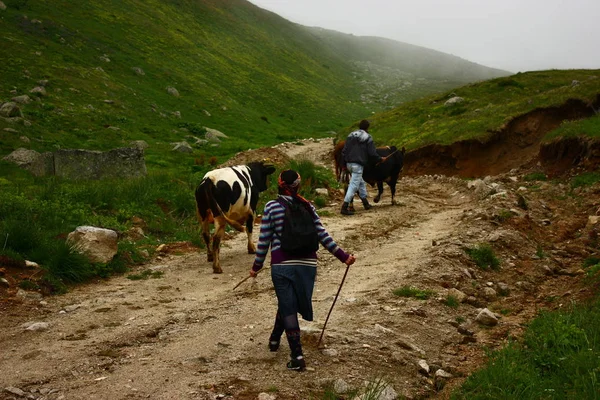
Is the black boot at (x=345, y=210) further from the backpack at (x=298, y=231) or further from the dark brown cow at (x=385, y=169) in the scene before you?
the backpack at (x=298, y=231)

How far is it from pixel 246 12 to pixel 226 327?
9722cm

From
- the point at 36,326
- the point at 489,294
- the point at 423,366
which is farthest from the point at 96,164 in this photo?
the point at 423,366

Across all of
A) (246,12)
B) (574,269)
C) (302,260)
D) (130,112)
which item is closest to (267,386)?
(302,260)

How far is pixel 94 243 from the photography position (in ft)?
34.1

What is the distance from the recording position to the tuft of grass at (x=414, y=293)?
8.52 meters

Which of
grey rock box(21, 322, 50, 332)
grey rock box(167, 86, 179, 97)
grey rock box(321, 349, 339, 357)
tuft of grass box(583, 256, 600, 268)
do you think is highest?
grey rock box(167, 86, 179, 97)

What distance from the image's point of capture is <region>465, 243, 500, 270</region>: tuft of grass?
10383 mm

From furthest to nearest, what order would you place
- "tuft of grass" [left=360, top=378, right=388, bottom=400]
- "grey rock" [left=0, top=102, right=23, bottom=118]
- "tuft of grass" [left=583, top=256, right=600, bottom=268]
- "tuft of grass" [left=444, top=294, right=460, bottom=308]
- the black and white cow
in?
"grey rock" [left=0, top=102, right=23, bottom=118], the black and white cow, "tuft of grass" [left=583, top=256, right=600, bottom=268], "tuft of grass" [left=444, top=294, right=460, bottom=308], "tuft of grass" [left=360, top=378, right=388, bottom=400]

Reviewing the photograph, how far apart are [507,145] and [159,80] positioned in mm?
30240

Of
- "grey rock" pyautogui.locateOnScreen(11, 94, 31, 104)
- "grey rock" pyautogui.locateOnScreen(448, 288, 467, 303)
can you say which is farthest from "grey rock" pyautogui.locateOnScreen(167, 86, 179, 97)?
"grey rock" pyautogui.locateOnScreen(448, 288, 467, 303)

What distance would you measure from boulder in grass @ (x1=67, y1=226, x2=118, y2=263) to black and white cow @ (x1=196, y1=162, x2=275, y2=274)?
1898 millimetres

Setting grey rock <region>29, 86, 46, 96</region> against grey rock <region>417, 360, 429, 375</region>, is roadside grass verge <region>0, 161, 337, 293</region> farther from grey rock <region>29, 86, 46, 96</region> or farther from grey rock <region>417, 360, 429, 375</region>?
grey rock <region>29, 86, 46, 96</region>

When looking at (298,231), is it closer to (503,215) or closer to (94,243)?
(94,243)

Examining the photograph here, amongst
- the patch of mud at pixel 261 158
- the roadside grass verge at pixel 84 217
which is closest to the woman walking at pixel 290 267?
the roadside grass verge at pixel 84 217
